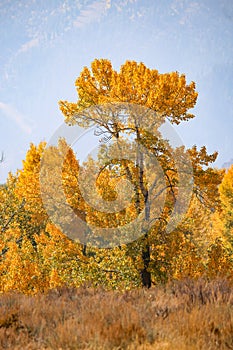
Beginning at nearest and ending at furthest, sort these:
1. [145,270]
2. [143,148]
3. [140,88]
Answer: [140,88], [143,148], [145,270]

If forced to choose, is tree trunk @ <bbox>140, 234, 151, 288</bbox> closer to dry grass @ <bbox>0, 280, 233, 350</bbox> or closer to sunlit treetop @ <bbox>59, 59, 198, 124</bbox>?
sunlit treetop @ <bbox>59, 59, 198, 124</bbox>

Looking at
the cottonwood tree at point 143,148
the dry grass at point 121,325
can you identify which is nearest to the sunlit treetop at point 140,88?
the cottonwood tree at point 143,148

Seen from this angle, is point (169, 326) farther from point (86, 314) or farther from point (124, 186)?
point (124, 186)

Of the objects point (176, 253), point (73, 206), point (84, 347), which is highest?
point (73, 206)

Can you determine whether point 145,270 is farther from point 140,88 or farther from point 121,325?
point 121,325

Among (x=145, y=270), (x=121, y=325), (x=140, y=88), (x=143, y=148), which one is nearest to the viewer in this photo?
(x=121, y=325)

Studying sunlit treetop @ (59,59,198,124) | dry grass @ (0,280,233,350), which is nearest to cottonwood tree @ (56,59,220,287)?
sunlit treetop @ (59,59,198,124)

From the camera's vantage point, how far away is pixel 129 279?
13570 millimetres

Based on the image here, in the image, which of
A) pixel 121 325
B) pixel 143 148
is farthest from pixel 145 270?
pixel 121 325

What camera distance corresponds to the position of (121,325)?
488cm

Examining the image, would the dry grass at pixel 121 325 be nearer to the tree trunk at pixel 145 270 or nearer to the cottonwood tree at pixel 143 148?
the cottonwood tree at pixel 143 148

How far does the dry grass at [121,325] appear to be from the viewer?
4402 millimetres

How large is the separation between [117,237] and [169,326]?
880 cm

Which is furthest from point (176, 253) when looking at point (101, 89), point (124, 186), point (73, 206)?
point (101, 89)
